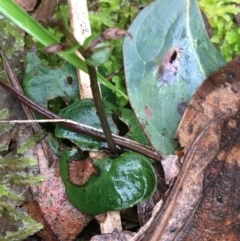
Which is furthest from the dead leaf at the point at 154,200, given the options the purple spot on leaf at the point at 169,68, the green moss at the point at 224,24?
the green moss at the point at 224,24

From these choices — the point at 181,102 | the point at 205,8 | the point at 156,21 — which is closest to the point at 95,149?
the point at 181,102

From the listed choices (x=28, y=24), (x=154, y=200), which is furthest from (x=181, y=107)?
(x=28, y=24)

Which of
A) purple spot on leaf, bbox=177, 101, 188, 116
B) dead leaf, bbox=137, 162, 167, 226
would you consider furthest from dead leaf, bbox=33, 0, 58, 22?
dead leaf, bbox=137, 162, 167, 226

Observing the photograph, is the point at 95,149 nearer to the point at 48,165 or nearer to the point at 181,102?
the point at 48,165

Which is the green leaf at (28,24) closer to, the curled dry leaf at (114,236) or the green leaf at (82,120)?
the green leaf at (82,120)

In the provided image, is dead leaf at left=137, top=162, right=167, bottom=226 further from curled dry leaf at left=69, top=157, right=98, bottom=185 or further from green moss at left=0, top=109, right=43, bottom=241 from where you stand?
green moss at left=0, top=109, right=43, bottom=241

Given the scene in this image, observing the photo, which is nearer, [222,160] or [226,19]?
[222,160]
